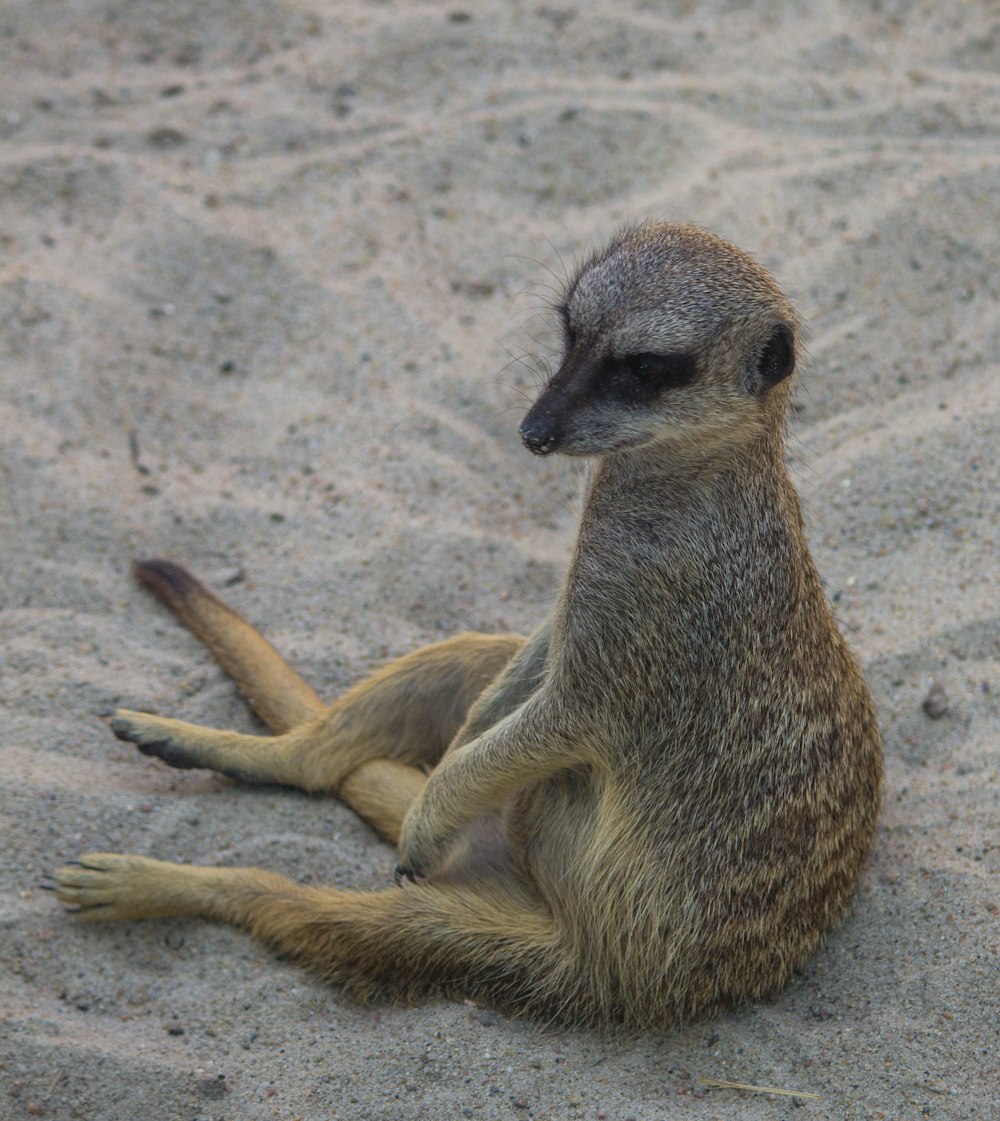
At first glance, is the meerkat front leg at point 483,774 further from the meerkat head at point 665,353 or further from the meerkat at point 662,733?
the meerkat head at point 665,353

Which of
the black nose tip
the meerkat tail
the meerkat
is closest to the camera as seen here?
the black nose tip

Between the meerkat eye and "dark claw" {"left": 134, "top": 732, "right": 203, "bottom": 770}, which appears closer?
the meerkat eye

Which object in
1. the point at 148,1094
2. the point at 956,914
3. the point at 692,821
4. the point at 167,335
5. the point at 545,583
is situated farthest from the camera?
the point at 167,335

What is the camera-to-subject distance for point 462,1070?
2.69m

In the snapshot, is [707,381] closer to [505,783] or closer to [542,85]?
[505,783]

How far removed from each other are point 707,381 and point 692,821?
895 mm

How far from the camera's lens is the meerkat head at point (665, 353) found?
2.59 m

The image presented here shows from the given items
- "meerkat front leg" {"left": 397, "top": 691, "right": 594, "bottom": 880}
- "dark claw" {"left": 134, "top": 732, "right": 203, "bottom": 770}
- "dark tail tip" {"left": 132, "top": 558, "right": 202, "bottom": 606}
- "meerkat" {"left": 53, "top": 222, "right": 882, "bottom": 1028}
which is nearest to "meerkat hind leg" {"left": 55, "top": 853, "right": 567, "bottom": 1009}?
"meerkat" {"left": 53, "top": 222, "right": 882, "bottom": 1028}

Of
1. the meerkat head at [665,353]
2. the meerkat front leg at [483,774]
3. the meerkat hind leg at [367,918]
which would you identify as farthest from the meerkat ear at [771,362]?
the meerkat hind leg at [367,918]

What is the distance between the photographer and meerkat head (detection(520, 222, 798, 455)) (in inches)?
102

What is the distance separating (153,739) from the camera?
11.1 feet

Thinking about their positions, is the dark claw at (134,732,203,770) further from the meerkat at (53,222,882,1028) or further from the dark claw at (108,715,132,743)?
the meerkat at (53,222,882,1028)

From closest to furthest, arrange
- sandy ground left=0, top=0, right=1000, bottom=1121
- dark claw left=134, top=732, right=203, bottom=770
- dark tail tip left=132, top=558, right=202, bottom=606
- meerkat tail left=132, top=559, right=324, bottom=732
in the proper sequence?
sandy ground left=0, top=0, right=1000, bottom=1121, dark claw left=134, top=732, right=203, bottom=770, meerkat tail left=132, top=559, right=324, bottom=732, dark tail tip left=132, top=558, right=202, bottom=606

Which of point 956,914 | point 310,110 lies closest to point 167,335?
point 310,110
